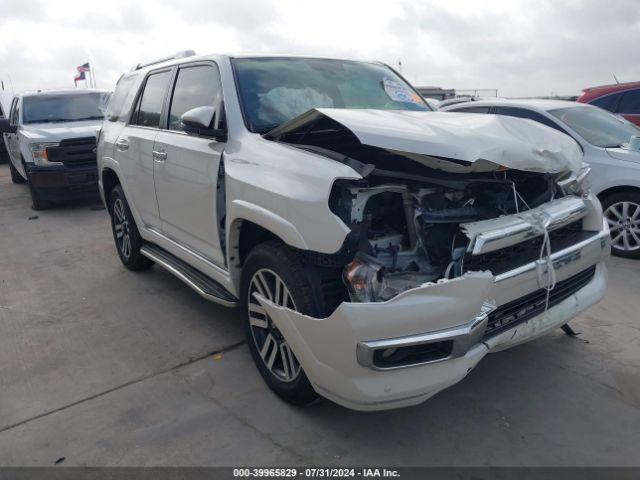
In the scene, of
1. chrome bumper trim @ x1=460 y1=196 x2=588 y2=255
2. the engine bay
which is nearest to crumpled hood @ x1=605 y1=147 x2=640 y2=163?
chrome bumper trim @ x1=460 y1=196 x2=588 y2=255

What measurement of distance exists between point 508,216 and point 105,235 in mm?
5984

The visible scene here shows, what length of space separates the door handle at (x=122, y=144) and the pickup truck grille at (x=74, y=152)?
4.19 m

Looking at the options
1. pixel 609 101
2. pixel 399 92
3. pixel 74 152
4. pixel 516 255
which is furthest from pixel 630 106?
pixel 74 152

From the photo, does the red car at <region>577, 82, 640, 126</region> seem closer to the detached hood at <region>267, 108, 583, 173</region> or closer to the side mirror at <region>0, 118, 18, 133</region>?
the detached hood at <region>267, 108, 583, 173</region>

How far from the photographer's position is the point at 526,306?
110 inches

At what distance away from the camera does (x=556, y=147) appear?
298 centimetres

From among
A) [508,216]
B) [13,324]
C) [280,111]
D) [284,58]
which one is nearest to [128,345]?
[13,324]

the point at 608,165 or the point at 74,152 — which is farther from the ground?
the point at 608,165

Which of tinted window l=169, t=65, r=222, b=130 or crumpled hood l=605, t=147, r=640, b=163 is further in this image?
crumpled hood l=605, t=147, r=640, b=163

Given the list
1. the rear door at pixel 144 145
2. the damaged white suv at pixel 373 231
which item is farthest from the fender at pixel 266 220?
the rear door at pixel 144 145

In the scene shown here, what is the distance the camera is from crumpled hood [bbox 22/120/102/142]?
8.68 meters

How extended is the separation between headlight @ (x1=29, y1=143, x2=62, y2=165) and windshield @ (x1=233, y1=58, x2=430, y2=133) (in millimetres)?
6265

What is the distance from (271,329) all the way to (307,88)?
5.53ft

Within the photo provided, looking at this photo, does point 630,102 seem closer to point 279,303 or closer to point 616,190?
point 616,190
